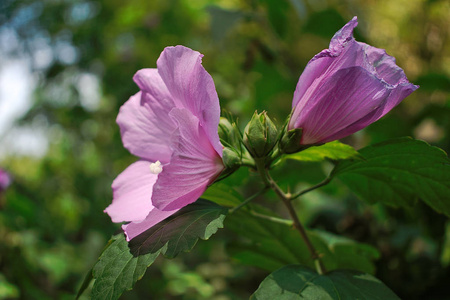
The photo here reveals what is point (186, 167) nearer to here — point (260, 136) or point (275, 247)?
point (260, 136)

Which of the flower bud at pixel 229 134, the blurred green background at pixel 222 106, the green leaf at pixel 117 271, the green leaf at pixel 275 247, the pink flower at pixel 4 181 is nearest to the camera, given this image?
the green leaf at pixel 117 271

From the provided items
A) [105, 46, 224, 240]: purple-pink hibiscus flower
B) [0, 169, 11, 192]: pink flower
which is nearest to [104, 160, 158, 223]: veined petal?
[105, 46, 224, 240]: purple-pink hibiscus flower

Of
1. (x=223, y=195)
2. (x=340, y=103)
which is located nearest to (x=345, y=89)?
(x=340, y=103)

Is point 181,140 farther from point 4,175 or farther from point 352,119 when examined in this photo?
point 4,175

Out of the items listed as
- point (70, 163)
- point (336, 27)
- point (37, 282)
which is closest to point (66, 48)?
Result: point (70, 163)

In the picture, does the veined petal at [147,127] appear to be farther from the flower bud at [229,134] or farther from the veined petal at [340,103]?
the veined petal at [340,103]

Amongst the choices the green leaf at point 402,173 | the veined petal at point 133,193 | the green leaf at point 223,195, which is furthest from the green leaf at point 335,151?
the veined petal at point 133,193

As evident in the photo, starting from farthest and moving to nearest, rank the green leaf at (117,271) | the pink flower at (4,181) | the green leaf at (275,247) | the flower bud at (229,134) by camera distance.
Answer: the pink flower at (4,181)
the green leaf at (275,247)
the flower bud at (229,134)
the green leaf at (117,271)
